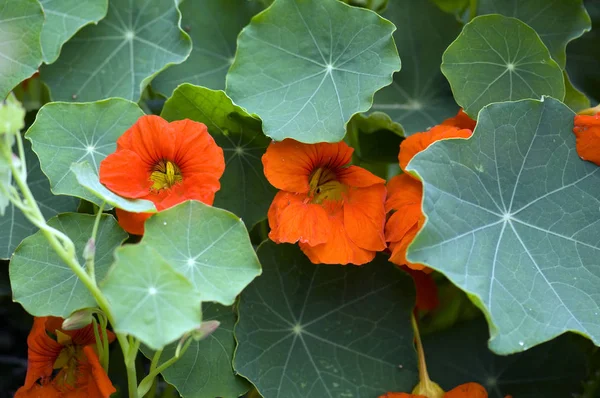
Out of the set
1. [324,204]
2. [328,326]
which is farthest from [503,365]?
[324,204]

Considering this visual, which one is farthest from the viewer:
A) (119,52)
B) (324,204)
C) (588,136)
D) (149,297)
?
(119,52)

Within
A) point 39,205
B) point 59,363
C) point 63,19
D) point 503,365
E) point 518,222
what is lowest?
point 503,365

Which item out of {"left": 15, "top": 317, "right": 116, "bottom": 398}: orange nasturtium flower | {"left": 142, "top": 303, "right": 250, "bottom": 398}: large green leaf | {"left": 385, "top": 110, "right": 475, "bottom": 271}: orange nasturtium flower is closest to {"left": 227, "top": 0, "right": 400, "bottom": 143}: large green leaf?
{"left": 385, "top": 110, "right": 475, "bottom": 271}: orange nasturtium flower

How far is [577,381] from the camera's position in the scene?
1.22 m

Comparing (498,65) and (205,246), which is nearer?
(205,246)

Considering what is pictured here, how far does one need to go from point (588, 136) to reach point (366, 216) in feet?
1.16

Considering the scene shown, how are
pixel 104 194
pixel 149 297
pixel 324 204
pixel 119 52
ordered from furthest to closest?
pixel 119 52 < pixel 324 204 < pixel 104 194 < pixel 149 297

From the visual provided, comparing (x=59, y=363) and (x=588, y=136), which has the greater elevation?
(x=588, y=136)

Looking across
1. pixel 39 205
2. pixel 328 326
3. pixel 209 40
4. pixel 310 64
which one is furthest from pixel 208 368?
pixel 209 40

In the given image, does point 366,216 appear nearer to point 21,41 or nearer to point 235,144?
point 235,144

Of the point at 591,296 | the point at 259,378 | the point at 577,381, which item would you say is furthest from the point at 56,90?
the point at 577,381

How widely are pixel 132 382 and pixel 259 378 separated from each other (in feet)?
0.69

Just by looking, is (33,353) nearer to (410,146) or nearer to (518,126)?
(410,146)

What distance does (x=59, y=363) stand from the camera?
1.05 m
